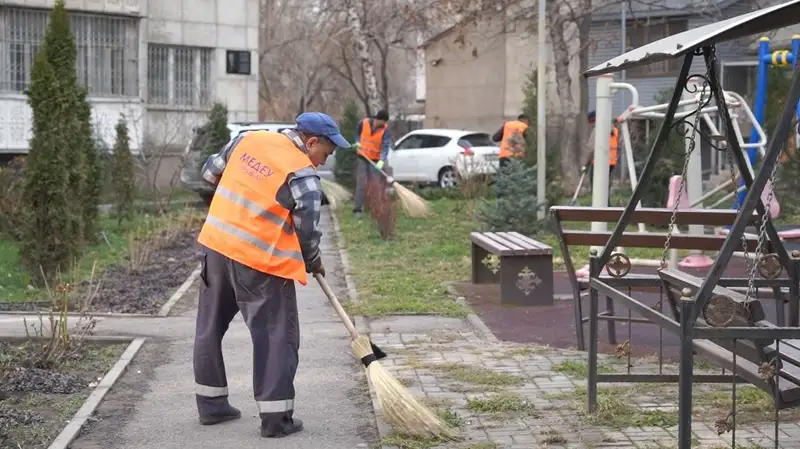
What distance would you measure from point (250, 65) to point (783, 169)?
629 inches

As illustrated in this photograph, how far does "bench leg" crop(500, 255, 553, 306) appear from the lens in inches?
382

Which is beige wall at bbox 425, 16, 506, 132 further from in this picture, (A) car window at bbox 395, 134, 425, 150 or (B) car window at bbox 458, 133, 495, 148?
(B) car window at bbox 458, 133, 495, 148

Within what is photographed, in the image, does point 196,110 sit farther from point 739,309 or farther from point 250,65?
point 739,309

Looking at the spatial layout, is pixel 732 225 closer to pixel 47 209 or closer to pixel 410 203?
pixel 47 209

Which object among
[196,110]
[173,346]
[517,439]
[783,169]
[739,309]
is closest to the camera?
[739,309]

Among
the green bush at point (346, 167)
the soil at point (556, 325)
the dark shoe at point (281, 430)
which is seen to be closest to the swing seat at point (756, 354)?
the soil at point (556, 325)

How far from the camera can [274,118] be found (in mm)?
51125

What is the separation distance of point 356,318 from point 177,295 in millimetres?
2205

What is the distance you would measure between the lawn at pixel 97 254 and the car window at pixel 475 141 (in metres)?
10.9

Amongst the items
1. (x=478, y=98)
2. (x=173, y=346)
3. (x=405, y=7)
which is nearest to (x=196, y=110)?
(x=405, y=7)

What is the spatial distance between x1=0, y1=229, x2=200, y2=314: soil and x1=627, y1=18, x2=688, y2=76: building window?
58.4 ft

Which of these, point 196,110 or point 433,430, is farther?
point 196,110

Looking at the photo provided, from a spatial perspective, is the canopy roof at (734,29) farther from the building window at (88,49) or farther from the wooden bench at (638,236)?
the building window at (88,49)

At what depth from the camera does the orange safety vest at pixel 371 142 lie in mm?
18031
